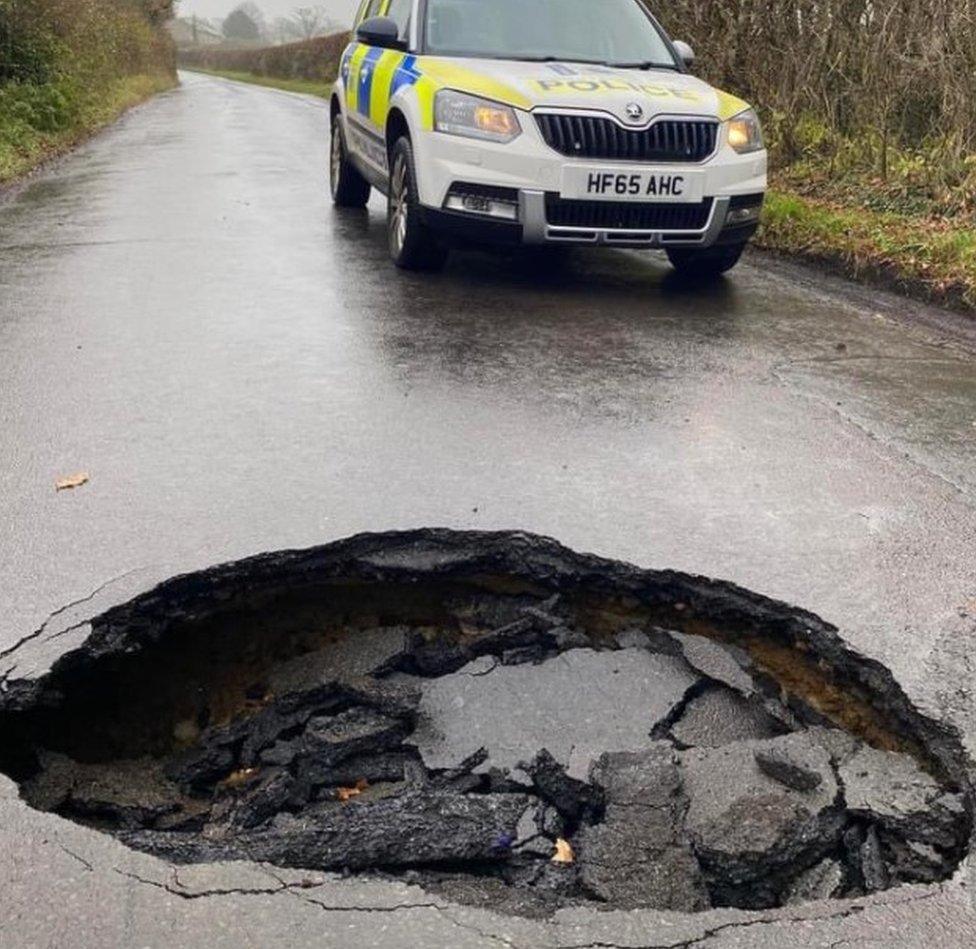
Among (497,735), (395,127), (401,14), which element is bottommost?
(497,735)

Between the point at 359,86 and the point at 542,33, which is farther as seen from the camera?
the point at 359,86

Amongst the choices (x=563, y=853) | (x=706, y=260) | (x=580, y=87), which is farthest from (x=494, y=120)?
(x=563, y=853)

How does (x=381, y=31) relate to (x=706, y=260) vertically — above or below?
above

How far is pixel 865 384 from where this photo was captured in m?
5.50

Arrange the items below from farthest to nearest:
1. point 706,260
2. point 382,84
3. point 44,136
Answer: point 44,136
point 382,84
point 706,260

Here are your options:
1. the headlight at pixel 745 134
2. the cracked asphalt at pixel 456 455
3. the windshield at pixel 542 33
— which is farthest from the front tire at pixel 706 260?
the windshield at pixel 542 33

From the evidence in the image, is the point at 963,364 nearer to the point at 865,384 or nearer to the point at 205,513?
the point at 865,384

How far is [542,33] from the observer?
7609 mm

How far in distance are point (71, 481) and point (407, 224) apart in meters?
3.98

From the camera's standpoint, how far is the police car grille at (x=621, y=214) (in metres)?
6.65

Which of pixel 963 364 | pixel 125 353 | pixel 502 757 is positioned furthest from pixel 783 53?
pixel 502 757

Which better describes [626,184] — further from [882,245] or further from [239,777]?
[239,777]

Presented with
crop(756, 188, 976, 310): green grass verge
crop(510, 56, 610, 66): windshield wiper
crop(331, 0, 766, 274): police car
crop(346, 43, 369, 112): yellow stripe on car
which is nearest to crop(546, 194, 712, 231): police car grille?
crop(331, 0, 766, 274): police car

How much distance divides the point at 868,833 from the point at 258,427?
307cm
